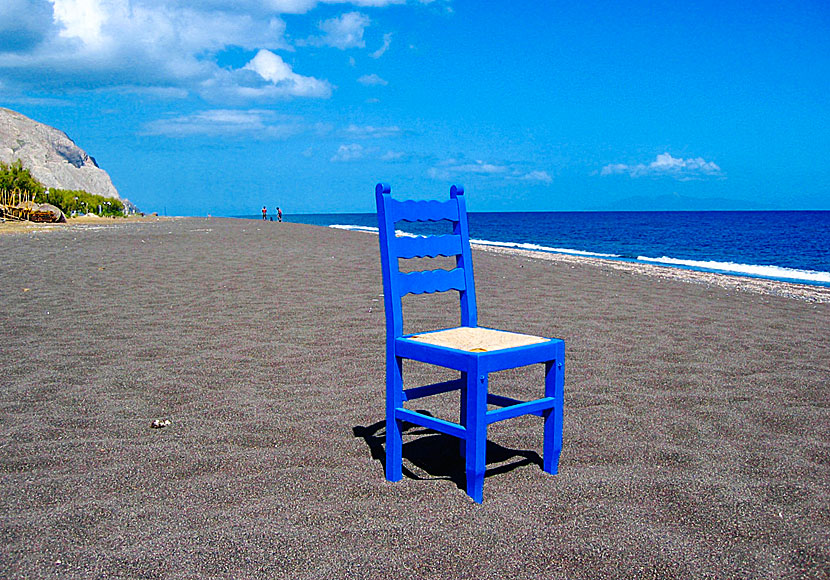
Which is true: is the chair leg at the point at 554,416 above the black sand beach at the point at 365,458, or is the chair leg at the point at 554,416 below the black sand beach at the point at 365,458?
above

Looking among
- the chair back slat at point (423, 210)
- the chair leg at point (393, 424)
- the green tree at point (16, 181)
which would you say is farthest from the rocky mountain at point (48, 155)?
the chair leg at point (393, 424)

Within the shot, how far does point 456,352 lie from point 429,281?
2.12 ft

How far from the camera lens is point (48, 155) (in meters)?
123

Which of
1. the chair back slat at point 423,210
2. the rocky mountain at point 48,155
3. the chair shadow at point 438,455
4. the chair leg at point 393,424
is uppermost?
the rocky mountain at point 48,155

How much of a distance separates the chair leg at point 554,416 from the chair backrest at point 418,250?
2.13 feet

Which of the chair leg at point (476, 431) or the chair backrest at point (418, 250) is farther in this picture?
the chair backrest at point (418, 250)


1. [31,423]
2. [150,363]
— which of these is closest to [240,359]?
[150,363]

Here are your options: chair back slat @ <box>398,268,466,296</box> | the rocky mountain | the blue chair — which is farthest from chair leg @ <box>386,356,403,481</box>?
the rocky mountain

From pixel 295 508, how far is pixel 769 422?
2.76m

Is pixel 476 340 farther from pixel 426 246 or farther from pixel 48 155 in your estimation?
pixel 48 155

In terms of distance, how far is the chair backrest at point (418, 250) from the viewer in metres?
3.04

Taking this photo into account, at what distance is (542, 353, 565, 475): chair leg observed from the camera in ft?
9.66

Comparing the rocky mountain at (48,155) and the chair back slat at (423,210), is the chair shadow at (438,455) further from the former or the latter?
the rocky mountain at (48,155)

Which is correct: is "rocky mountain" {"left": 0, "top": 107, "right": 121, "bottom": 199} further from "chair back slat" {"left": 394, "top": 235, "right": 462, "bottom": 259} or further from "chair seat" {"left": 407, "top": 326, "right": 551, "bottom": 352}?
"chair seat" {"left": 407, "top": 326, "right": 551, "bottom": 352}
